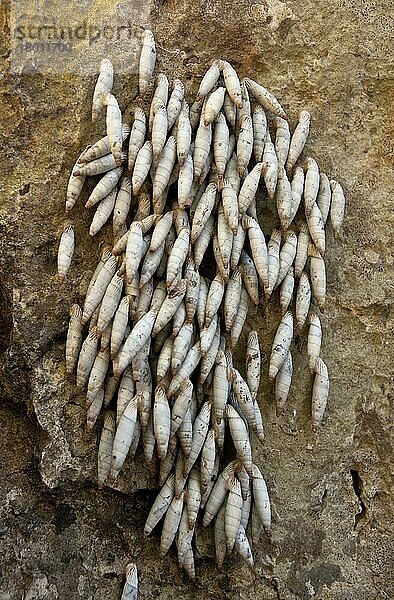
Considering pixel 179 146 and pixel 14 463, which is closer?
pixel 179 146

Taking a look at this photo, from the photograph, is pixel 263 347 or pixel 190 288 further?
pixel 263 347

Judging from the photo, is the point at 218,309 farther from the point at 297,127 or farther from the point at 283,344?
the point at 297,127

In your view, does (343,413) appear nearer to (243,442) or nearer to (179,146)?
(243,442)

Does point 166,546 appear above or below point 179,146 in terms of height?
below

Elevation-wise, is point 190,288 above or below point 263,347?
above

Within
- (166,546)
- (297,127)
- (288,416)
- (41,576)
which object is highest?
(297,127)

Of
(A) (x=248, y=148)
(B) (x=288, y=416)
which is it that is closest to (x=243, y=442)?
(B) (x=288, y=416)

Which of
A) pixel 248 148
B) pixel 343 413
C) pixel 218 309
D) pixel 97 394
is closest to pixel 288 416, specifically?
pixel 343 413
